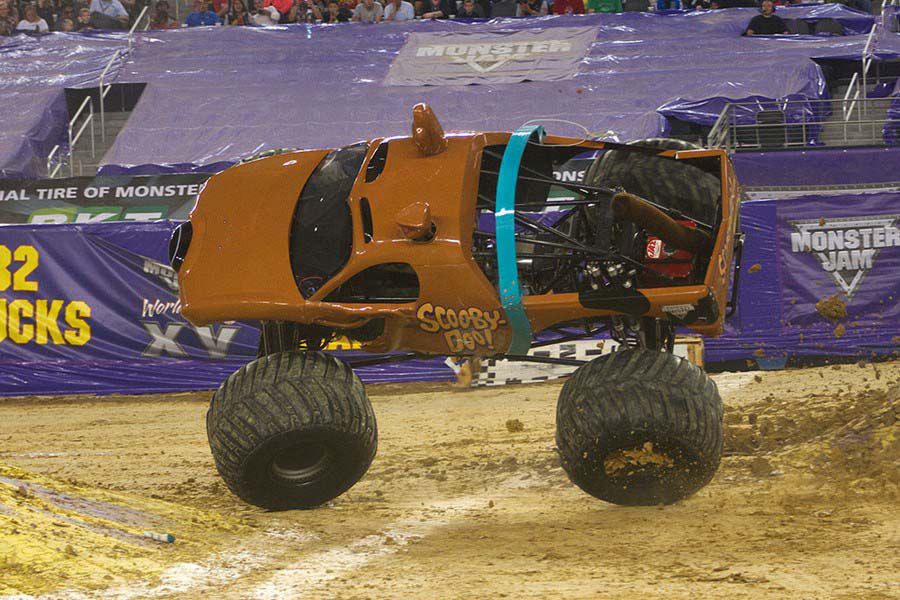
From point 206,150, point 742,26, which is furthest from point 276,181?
point 742,26

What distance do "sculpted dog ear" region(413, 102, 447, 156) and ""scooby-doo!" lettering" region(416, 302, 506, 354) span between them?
2.77 ft

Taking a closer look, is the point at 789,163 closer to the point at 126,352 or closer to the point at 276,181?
the point at 126,352

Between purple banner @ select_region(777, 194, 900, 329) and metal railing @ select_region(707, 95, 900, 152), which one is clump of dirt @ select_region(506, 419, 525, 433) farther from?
metal railing @ select_region(707, 95, 900, 152)

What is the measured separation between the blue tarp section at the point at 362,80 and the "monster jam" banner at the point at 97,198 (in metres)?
0.69

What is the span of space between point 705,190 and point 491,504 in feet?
7.42

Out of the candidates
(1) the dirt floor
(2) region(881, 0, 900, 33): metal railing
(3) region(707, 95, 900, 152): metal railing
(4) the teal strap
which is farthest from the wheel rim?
(2) region(881, 0, 900, 33): metal railing

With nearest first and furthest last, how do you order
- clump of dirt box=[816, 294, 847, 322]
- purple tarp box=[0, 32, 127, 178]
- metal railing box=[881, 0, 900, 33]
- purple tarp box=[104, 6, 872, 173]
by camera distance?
clump of dirt box=[816, 294, 847, 322] < purple tarp box=[104, 6, 872, 173] < metal railing box=[881, 0, 900, 33] < purple tarp box=[0, 32, 127, 178]

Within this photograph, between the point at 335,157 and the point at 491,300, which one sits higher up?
the point at 335,157

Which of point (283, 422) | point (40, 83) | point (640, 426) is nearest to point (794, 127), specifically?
point (640, 426)

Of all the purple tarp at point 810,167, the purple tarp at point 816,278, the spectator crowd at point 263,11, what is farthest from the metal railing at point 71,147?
the purple tarp at point 816,278

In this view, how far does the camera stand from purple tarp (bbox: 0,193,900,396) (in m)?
12.6

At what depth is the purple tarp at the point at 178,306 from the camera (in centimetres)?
1261

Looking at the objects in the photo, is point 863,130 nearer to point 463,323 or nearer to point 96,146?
point 463,323

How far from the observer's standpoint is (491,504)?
7.07 metres
